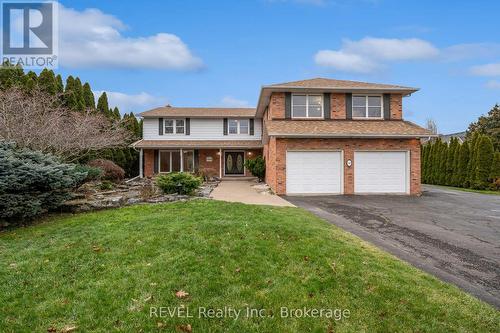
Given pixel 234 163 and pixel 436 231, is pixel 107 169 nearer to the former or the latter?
pixel 234 163

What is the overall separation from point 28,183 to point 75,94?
1530 centimetres

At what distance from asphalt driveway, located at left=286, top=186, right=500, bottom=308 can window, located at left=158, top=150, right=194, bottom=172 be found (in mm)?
13241

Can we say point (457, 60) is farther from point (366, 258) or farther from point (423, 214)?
point (366, 258)

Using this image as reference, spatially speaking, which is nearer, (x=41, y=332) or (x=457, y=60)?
(x=41, y=332)

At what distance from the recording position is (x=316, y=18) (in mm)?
15953

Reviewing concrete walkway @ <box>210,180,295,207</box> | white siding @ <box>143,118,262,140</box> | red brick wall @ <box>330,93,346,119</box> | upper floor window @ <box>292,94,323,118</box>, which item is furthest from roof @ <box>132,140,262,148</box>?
red brick wall @ <box>330,93,346,119</box>

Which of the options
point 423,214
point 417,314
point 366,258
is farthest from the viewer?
point 423,214

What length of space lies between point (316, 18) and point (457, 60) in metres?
12.3

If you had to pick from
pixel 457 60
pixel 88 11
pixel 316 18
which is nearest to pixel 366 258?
pixel 316 18

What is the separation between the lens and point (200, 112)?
24078 mm

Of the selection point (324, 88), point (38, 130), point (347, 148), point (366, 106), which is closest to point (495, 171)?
point (366, 106)

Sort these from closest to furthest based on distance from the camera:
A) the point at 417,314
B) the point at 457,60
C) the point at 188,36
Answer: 1. the point at 417,314
2. the point at 188,36
3. the point at 457,60

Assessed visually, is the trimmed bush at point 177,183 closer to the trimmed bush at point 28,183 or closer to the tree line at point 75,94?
the trimmed bush at point 28,183

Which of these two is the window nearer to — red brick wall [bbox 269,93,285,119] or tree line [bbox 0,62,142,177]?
tree line [bbox 0,62,142,177]
